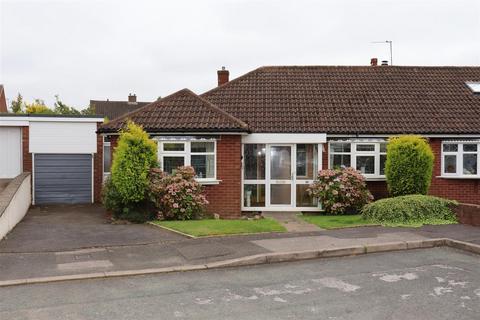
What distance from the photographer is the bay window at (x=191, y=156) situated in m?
14.2

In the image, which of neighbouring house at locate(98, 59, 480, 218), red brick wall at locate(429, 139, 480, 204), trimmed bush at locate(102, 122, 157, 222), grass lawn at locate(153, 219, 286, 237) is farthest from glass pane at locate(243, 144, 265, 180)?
red brick wall at locate(429, 139, 480, 204)

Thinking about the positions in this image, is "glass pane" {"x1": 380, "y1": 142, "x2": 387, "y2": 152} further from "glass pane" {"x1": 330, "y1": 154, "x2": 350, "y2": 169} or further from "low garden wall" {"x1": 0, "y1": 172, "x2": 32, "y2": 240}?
"low garden wall" {"x1": 0, "y1": 172, "x2": 32, "y2": 240}

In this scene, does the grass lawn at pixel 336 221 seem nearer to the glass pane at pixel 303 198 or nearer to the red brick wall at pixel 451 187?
the glass pane at pixel 303 198

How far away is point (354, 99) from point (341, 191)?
4.27 m

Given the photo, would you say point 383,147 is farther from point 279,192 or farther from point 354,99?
point 279,192

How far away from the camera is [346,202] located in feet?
46.4

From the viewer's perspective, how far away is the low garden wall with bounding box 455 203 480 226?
11875 mm

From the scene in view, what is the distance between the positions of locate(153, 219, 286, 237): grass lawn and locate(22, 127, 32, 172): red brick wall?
6.72 metres

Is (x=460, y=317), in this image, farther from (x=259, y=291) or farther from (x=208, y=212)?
(x=208, y=212)

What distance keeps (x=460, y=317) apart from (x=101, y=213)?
1096 centimetres

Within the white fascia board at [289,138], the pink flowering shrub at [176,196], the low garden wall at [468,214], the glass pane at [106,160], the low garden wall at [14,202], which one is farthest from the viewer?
the glass pane at [106,160]

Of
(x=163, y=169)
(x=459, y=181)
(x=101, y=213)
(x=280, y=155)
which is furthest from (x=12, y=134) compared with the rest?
(x=459, y=181)

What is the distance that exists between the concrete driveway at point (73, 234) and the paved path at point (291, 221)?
2878mm

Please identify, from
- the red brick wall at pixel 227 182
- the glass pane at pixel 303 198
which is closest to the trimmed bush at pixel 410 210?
the glass pane at pixel 303 198
